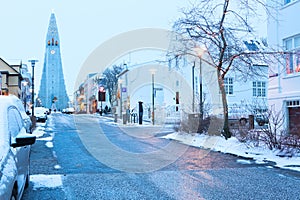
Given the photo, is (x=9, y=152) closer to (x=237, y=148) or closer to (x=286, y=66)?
(x=237, y=148)

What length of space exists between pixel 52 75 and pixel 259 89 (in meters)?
90.9

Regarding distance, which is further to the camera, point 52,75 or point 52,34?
point 52,75

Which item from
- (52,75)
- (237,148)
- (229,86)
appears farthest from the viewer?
(52,75)

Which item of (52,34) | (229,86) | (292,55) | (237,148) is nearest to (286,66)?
(292,55)

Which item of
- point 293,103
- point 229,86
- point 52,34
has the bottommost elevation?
point 293,103

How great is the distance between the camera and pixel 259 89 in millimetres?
41625

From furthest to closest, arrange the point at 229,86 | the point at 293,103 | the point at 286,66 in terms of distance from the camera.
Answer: the point at 229,86 < the point at 286,66 < the point at 293,103

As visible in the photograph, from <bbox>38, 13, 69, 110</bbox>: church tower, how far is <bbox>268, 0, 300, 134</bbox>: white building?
99417mm

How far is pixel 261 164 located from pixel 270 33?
28.6ft

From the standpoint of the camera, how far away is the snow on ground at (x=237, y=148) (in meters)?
10.5

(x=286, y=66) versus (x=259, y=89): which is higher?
(x=259, y=89)

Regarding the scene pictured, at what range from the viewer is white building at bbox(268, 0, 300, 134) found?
50.3 ft

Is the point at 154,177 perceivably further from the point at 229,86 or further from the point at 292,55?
the point at 229,86

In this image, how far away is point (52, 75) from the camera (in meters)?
120
